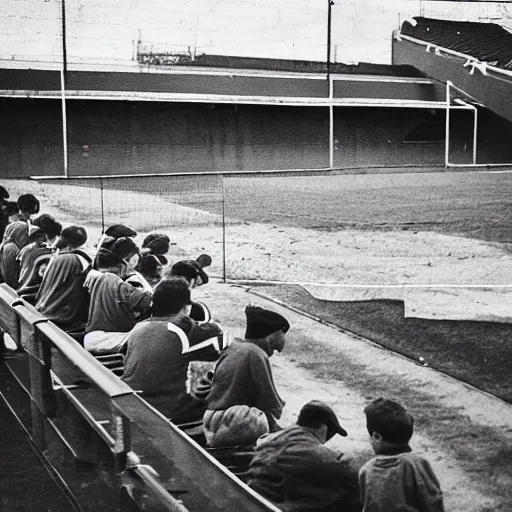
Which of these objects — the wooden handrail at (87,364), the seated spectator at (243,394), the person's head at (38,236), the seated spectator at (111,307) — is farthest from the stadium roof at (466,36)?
the wooden handrail at (87,364)

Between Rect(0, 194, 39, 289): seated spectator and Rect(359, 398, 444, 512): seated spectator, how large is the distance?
169 inches

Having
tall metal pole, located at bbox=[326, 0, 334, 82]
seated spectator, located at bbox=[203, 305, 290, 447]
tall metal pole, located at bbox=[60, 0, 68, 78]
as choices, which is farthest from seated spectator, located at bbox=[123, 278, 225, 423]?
tall metal pole, located at bbox=[326, 0, 334, 82]

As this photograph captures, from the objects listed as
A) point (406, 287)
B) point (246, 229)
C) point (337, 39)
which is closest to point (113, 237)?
point (406, 287)

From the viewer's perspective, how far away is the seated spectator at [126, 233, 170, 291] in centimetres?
509

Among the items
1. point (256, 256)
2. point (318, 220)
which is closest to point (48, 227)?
point (256, 256)

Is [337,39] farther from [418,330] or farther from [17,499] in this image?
[17,499]

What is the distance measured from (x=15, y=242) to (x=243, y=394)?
412 cm

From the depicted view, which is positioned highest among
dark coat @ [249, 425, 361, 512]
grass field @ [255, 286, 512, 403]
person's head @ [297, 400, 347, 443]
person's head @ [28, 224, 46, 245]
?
person's head @ [28, 224, 46, 245]

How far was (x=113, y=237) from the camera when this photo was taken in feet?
19.9

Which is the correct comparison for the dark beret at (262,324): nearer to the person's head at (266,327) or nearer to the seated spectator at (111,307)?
the person's head at (266,327)

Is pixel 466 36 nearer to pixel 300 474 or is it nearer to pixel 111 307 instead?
pixel 111 307

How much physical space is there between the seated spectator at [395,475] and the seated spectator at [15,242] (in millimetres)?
4280

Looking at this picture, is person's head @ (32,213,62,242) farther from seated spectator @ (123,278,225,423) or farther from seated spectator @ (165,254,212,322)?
seated spectator @ (123,278,225,423)

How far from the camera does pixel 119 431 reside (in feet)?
9.17
